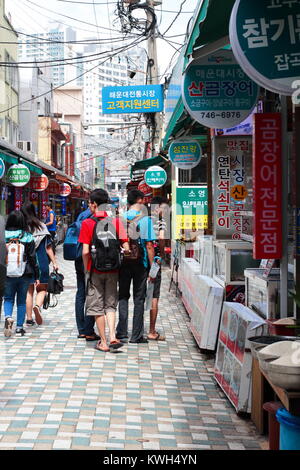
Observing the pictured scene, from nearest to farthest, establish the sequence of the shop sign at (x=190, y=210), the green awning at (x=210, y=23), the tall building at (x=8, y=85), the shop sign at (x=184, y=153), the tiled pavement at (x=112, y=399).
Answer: the green awning at (x=210, y=23) → the tiled pavement at (x=112, y=399) → the shop sign at (x=184, y=153) → the shop sign at (x=190, y=210) → the tall building at (x=8, y=85)

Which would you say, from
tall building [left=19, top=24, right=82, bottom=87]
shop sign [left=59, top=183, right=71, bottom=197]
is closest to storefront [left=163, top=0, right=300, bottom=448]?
tall building [left=19, top=24, right=82, bottom=87]

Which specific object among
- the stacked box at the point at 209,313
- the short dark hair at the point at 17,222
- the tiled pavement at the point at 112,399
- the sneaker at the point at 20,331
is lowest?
the tiled pavement at the point at 112,399

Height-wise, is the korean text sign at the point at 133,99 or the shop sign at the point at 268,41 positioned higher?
the korean text sign at the point at 133,99

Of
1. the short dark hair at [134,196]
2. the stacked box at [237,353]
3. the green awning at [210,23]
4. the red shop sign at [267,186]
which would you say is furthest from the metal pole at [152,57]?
the red shop sign at [267,186]

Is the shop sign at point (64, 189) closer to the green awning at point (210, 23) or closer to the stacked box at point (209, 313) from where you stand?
the stacked box at point (209, 313)

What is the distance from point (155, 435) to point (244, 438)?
741mm

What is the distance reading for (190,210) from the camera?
13227 mm

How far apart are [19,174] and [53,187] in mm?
9584

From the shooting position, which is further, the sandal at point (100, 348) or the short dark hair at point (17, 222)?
the short dark hair at point (17, 222)

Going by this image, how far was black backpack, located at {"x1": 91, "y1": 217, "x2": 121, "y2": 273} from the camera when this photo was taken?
7.31 metres

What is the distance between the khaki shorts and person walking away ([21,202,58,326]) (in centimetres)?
162

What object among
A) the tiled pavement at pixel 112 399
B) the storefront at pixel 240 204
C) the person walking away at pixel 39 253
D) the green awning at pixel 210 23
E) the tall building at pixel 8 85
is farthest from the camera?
the tall building at pixel 8 85

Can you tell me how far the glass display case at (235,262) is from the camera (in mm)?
6969

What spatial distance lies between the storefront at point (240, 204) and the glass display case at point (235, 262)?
0.04 feet
